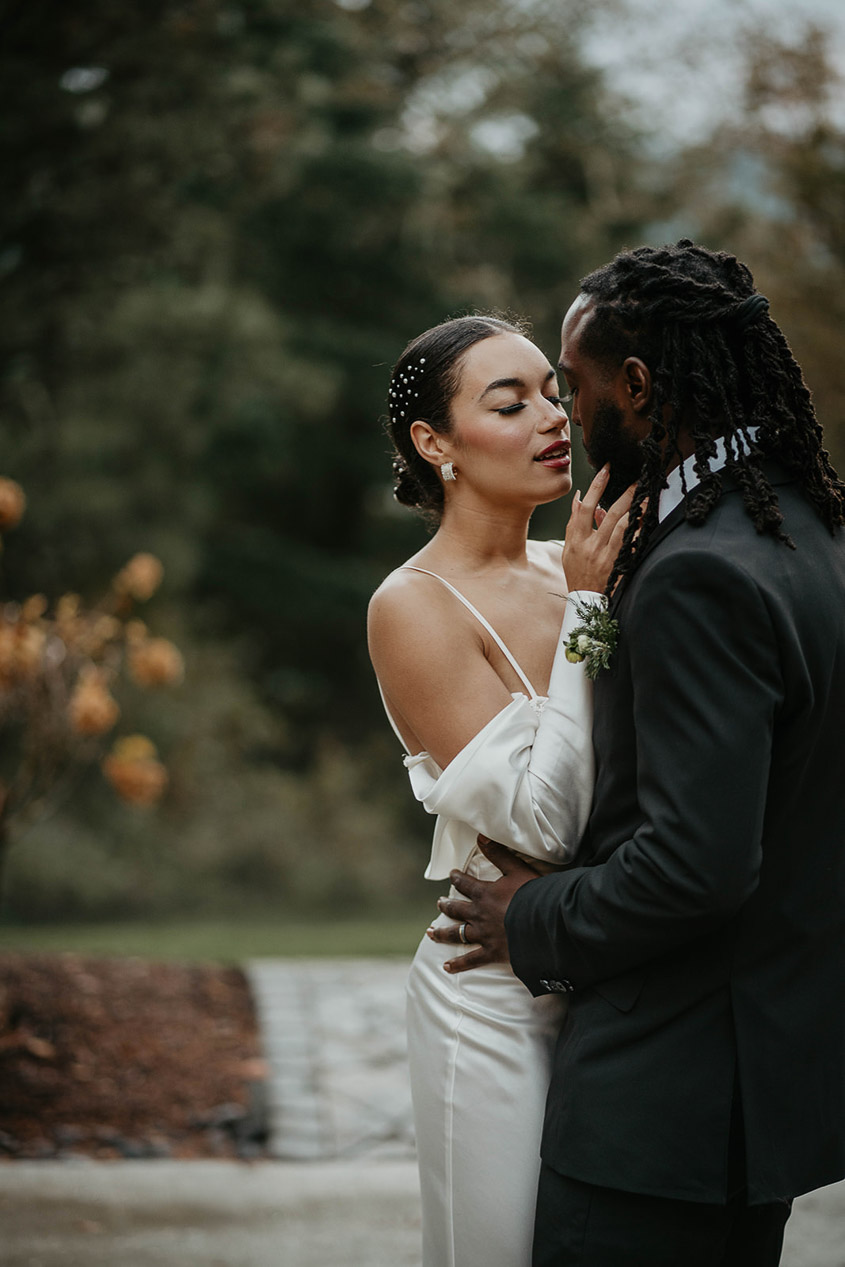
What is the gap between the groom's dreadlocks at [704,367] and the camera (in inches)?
76.0

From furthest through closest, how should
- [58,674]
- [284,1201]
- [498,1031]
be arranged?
[58,674] → [284,1201] → [498,1031]

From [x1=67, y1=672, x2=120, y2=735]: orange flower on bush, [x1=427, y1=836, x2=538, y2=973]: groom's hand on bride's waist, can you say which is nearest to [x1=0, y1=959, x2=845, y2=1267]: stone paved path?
[x1=67, y1=672, x2=120, y2=735]: orange flower on bush

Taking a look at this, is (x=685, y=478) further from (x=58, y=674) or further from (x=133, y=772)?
(x=133, y=772)

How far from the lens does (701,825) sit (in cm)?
171

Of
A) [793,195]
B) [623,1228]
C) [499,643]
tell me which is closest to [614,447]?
[499,643]

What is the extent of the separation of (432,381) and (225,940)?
7.04 meters

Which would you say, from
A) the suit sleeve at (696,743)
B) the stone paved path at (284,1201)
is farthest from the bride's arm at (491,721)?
the stone paved path at (284,1201)

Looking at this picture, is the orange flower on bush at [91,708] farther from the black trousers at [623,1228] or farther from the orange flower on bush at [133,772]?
the black trousers at [623,1228]

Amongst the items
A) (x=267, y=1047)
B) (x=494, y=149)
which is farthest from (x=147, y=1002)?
(x=494, y=149)

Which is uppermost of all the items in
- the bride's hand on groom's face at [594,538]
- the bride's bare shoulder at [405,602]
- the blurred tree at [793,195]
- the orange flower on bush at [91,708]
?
the blurred tree at [793,195]

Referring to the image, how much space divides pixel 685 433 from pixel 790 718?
0.49 metres

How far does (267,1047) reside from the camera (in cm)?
570

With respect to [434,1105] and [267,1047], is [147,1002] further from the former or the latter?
[434,1105]

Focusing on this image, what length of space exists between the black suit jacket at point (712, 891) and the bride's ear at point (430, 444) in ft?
2.61
